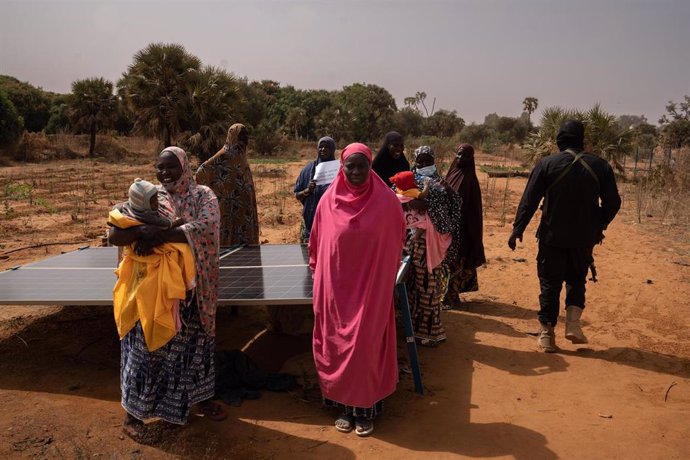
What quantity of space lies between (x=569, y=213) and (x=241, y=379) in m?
3.23

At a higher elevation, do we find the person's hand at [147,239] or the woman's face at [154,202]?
the woman's face at [154,202]

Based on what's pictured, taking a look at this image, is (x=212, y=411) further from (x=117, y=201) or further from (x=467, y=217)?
(x=117, y=201)

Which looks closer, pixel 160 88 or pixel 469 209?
pixel 469 209

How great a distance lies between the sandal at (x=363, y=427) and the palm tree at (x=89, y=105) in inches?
1257

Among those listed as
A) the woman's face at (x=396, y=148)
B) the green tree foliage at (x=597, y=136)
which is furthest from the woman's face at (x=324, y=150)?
the green tree foliage at (x=597, y=136)

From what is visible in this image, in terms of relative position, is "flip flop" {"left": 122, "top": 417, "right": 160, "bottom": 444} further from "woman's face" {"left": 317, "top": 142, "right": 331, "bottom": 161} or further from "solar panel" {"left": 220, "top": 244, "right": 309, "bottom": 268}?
"woman's face" {"left": 317, "top": 142, "right": 331, "bottom": 161}

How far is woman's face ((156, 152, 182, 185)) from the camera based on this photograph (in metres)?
3.32

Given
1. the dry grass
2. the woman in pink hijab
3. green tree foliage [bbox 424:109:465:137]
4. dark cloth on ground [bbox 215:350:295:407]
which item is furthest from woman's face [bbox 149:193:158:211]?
green tree foliage [bbox 424:109:465:137]

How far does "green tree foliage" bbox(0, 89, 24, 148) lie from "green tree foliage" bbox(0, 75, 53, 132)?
12.7 meters

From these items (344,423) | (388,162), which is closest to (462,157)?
(388,162)

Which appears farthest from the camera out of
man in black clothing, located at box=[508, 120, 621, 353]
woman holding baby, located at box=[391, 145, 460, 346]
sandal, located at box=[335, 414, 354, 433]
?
woman holding baby, located at box=[391, 145, 460, 346]

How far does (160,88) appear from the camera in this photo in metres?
19.1

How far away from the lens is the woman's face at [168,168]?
332 centimetres

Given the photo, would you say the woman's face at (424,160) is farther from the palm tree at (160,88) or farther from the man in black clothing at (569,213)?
the palm tree at (160,88)
